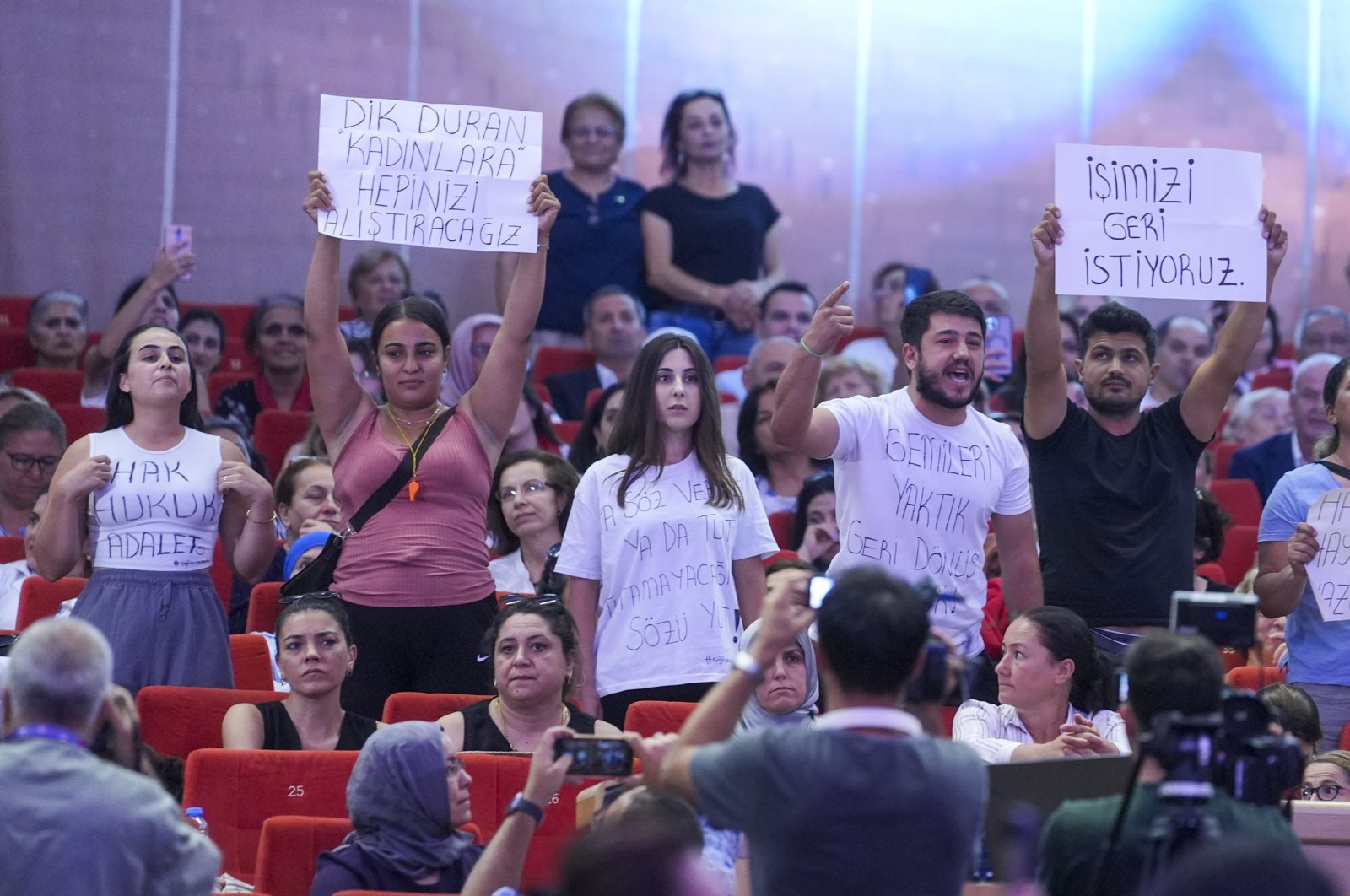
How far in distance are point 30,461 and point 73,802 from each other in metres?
4.08

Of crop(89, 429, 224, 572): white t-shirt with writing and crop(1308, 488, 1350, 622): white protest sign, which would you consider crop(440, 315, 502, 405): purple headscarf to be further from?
crop(1308, 488, 1350, 622): white protest sign

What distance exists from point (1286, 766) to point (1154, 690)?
24cm

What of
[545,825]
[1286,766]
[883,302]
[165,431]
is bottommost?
[545,825]

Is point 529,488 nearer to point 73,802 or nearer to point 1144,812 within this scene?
point 73,802

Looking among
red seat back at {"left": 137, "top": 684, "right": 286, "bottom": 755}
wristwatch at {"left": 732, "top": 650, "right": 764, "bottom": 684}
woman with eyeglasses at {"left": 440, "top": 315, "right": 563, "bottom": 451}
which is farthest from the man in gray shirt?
woman with eyeglasses at {"left": 440, "top": 315, "right": 563, "bottom": 451}

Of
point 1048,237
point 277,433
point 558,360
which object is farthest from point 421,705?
point 558,360

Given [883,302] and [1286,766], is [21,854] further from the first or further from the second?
[883,302]

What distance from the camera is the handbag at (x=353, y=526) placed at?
506 centimetres

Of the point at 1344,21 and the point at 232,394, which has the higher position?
the point at 1344,21

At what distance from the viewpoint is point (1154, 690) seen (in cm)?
296

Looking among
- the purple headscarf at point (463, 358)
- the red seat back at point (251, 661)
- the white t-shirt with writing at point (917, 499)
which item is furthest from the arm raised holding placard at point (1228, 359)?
the purple headscarf at point (463, 358)

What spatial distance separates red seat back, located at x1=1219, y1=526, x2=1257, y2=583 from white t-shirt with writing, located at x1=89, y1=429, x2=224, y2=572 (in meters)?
4.23

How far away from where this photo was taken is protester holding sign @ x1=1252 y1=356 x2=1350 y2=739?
504cm

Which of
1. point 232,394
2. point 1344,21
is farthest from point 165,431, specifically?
point 1344,21
